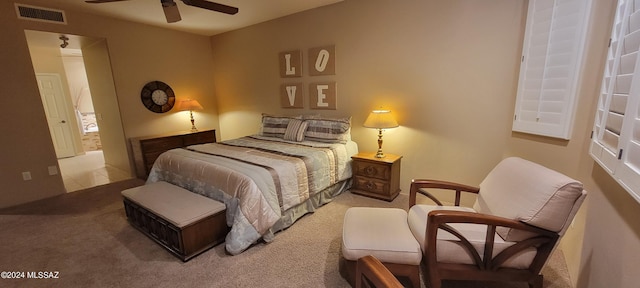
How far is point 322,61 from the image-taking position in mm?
3775

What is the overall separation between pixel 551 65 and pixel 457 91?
0.88m

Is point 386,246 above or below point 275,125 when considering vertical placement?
below

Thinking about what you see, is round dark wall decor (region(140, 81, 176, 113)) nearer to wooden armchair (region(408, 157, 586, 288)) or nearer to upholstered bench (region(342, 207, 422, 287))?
upholstered bench (region(342, 207, 422, 287))

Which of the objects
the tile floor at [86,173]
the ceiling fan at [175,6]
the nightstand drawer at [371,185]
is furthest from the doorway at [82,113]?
the nightstand drawer at [371,185]

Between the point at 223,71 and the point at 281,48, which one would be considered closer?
the point at 281,48

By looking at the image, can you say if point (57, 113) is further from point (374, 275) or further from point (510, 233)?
point (510, 233)

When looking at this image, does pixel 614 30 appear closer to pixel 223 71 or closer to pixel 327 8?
pixel 327 8

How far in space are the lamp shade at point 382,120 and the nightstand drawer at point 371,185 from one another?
0.69 m

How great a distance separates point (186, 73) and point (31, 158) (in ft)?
8.21

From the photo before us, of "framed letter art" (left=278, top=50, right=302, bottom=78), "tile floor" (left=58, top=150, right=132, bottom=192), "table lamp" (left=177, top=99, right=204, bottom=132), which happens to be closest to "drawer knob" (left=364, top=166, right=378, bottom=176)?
"framed letter art" (left=278, top=50, right=302, bottom=78)

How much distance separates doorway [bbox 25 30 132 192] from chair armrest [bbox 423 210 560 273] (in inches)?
190

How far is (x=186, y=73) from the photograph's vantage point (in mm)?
4938

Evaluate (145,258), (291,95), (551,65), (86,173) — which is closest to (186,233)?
(145,258)

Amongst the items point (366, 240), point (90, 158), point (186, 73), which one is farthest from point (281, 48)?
point (90, 158)
